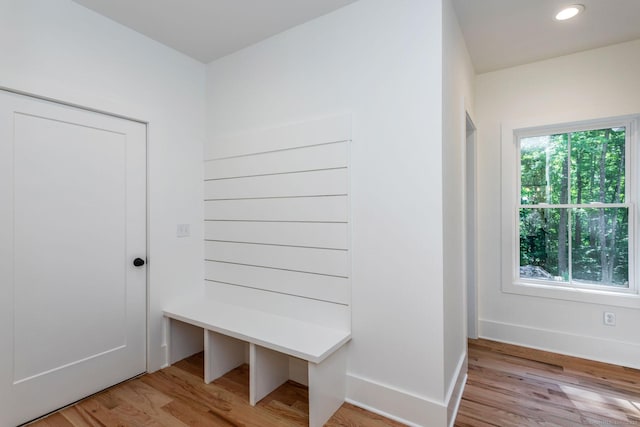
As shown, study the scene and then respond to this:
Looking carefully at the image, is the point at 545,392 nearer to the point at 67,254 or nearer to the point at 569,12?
the point at 569,12

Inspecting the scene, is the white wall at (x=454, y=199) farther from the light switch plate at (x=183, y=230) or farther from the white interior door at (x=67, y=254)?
the white interior door at (x=67, y=254)

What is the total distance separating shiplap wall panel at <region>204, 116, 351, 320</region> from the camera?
2.07m

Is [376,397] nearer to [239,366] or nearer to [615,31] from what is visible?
[239,366]

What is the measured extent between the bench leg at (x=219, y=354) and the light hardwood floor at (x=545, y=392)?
64.2 inches

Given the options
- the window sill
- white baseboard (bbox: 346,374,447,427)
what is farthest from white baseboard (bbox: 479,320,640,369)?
white baseboard (bbox: 346,374,447,427)

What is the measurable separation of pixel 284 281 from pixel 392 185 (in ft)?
3.51

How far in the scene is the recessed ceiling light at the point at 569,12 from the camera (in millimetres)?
2016

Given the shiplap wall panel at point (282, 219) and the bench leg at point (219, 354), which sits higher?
the shiplap wall panel at point (282, 219)


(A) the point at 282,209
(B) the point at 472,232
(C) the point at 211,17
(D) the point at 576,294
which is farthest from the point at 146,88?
(D) the point at 576,294

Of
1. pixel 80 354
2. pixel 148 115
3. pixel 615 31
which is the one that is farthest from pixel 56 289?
pixel 615 31

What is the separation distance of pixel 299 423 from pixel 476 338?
207 cm

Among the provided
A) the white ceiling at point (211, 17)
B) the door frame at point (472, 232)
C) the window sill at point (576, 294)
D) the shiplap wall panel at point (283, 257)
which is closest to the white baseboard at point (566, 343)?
the door frame at point (472, 232)

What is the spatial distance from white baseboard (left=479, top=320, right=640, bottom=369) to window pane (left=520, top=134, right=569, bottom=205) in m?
1.19

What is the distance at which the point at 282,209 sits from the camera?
7.58 feet
